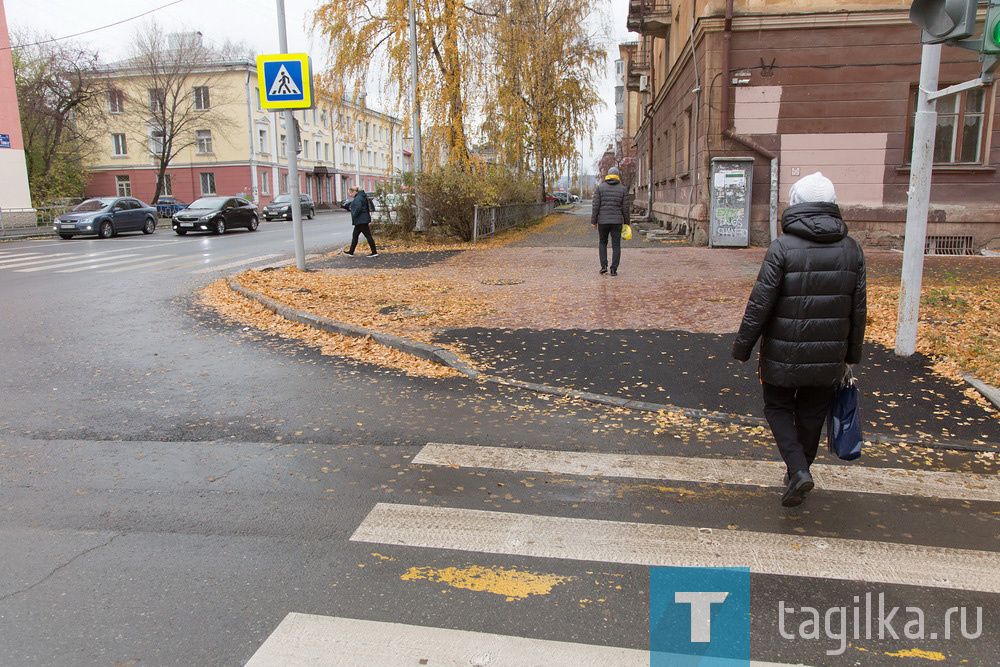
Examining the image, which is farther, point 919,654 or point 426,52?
point 426,52

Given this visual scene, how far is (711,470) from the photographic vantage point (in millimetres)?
4285

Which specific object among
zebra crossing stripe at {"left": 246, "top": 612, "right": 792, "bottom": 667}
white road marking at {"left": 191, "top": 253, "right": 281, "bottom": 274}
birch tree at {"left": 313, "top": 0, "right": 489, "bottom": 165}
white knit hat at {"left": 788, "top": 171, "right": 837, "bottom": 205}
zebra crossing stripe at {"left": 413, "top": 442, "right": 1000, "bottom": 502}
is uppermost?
birch tree at {"left": 313, "top": 0, "right": 489, "bottom": 165}

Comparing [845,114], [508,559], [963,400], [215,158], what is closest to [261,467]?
[508,559]

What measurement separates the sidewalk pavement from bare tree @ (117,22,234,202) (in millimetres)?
38866

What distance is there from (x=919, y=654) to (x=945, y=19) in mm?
4989

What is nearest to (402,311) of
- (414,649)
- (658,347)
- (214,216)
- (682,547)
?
(658,347)

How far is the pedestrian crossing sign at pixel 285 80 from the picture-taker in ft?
39.6

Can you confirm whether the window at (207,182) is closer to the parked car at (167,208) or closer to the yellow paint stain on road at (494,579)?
the parked car at (167,208)

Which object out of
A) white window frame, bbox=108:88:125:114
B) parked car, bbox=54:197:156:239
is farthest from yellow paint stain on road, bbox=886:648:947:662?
white window frame, bbox=108:88:125:114

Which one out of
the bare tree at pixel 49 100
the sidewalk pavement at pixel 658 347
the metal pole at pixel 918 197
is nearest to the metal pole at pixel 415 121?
the sidewalk pavement at pixel 658 347

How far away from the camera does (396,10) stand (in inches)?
767

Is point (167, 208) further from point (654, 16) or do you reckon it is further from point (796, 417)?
point (796, 417)

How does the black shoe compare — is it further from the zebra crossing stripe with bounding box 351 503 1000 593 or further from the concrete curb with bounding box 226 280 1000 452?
the concrete curb with bounding box 226 280 1000 452

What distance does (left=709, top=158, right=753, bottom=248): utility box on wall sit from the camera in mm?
16891
